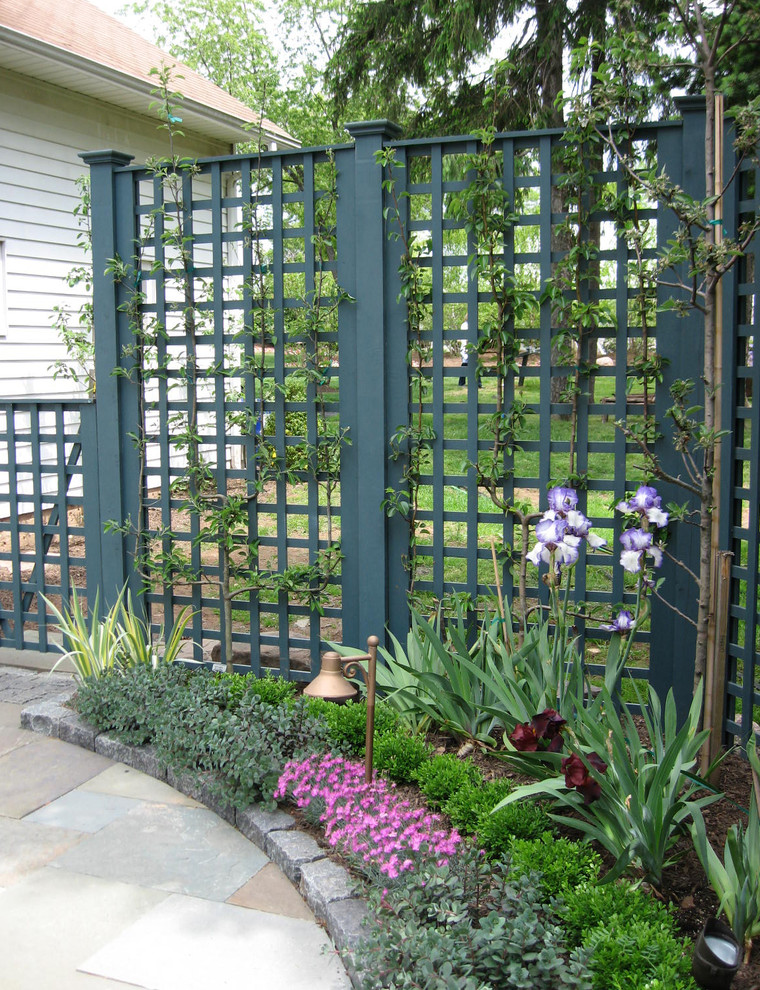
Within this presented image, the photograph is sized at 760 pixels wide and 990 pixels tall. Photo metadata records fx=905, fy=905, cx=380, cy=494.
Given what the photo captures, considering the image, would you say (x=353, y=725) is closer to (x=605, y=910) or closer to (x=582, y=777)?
(x=582, y=777)

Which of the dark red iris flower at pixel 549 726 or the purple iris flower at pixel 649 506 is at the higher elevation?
the purple iris flower at pixel 649 506

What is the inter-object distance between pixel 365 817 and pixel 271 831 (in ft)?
1.50

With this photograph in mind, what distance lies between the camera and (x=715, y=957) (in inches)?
74.9

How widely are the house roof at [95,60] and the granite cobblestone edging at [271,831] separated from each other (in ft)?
14.0

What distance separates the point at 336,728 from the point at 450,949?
135 cm

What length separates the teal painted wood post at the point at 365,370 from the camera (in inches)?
147

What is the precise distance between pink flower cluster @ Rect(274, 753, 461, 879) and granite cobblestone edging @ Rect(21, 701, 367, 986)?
0.08m

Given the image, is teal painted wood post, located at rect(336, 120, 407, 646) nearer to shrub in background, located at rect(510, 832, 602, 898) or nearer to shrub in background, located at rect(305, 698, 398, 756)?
shrub in background, located at rect(305, 698, 398, 756)

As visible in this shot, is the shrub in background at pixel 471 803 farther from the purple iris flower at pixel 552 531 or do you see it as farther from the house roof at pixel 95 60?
the house roof at pixel 95 60

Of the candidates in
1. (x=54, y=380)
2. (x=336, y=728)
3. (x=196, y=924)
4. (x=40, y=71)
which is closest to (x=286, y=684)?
(x=336, y=728)

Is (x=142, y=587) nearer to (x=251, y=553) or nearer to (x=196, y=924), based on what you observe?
(x=251, y=553)

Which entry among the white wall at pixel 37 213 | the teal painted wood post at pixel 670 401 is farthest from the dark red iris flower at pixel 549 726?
the white wall at pixel 37 213

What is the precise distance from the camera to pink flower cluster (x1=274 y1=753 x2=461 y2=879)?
2408mm

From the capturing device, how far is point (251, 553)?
407cm
